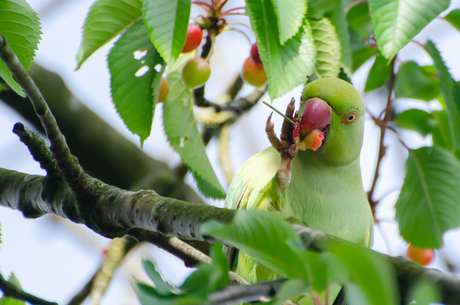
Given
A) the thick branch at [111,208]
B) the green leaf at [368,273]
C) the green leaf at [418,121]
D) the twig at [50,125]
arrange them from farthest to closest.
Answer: the green leaf at [418,121] → the thick branch at [111,208] → the twig at [50,125] → the green leaf at [368,273]

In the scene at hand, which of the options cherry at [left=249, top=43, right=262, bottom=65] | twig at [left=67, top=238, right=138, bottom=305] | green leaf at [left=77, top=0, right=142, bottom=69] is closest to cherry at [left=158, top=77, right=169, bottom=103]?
green leaf at [left=77, top=0, right=142, bottom=69]

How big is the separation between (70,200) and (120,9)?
65 cm

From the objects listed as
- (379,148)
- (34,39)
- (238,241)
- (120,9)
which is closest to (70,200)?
(34,39)

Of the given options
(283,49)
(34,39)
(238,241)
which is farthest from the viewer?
(283,49)

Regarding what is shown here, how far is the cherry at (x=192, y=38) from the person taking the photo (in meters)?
1.85

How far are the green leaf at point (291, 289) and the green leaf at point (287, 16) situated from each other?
81 centimetres

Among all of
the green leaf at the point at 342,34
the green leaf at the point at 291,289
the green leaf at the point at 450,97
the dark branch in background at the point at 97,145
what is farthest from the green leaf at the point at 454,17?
the green leaf at the point at 291,289

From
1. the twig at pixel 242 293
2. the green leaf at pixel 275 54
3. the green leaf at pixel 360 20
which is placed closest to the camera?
the twig at pixel 242 293

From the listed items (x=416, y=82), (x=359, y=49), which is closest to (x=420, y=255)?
(x=416, y=82)

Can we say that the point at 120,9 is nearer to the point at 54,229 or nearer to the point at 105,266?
the point at 105,266

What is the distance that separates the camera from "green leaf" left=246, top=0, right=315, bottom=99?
58.5 inches

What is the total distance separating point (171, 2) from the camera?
55.3 inches

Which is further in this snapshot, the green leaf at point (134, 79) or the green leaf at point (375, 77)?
the green leaf at point (375, 77)

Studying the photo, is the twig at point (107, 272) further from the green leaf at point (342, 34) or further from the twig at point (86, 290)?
the green leaf at point (342, 34)
